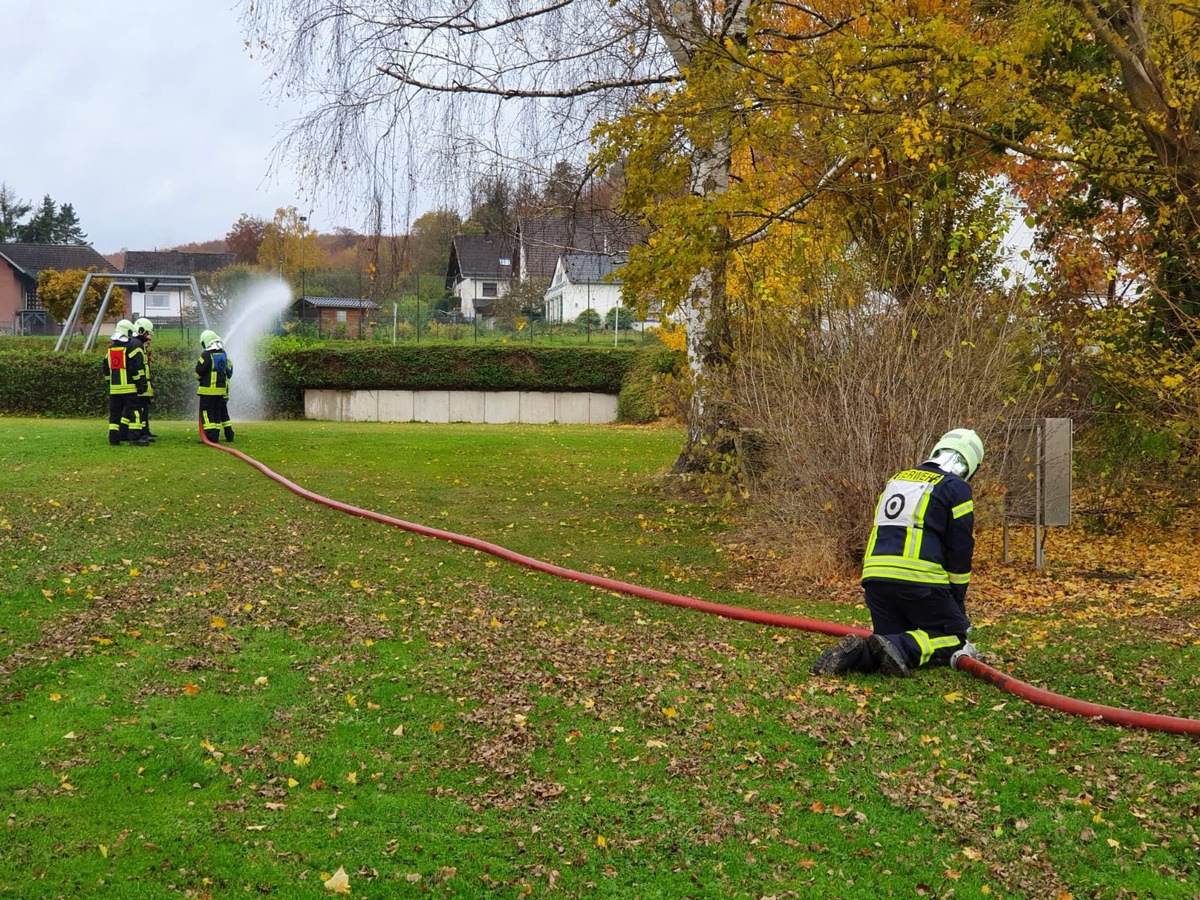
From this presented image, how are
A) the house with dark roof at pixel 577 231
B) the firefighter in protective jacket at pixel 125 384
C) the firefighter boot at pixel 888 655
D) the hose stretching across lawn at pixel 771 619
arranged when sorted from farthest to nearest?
the firefighter in protective jacket at pixel 125 384 → the house with dark roof at pixel 577 231 → the firefighter boot at pixel 888 655 → the hose stretching across lawn at pixel 771 619

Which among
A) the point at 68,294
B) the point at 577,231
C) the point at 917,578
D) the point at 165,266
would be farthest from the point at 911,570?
the point at 165,266

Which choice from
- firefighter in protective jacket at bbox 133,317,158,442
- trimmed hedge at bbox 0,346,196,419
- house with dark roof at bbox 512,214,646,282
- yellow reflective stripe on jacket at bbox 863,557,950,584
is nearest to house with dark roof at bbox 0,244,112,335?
trimmed hedge at bbox 0,346,196,419

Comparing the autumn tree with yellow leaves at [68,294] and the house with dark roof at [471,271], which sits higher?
the house with dark roof at [471,271]

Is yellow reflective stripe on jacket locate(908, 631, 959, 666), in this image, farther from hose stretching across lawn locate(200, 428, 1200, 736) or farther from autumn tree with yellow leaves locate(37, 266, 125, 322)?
autumn tree with yellow leaves locate(37, 266, 125, 322)

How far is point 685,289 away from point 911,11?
411 cm

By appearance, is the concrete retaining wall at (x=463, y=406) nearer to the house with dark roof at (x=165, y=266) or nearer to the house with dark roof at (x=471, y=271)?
the house with dark roof at (x=471, y=271)

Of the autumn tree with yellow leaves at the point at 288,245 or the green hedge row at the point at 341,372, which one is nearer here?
the green hedge row at the point at 341,372

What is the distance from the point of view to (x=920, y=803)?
4.94 meters

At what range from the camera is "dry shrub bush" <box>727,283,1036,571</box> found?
9.77 m

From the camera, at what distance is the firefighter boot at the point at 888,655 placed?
6.68 meters

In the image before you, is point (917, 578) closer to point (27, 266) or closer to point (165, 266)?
point (27, 266)

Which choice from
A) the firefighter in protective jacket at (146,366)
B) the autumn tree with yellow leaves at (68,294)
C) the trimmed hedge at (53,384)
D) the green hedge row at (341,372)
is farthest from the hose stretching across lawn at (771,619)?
the autumn tree with yellow leaves at (68,294)

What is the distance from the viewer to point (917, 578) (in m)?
6.70

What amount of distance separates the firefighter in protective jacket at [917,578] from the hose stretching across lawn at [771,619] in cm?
26
